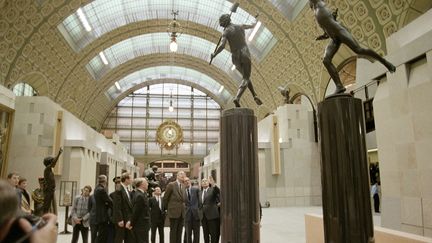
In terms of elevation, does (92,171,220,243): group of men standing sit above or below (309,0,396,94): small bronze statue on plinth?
below

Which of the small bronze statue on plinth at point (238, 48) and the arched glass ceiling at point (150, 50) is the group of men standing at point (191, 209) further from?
the arched glass ceiling at point (150, 50)

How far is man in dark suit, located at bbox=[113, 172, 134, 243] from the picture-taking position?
5.38 m

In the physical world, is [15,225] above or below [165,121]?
below

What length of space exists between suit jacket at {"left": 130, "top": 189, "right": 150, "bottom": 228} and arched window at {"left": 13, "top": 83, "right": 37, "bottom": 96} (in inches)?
581

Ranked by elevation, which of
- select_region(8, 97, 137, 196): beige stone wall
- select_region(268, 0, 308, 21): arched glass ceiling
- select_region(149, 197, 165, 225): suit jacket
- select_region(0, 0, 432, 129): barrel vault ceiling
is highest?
select_region(268, 0, 308, 21): arched glass ceiling

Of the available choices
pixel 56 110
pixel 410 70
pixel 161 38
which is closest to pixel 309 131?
pixel 410 70

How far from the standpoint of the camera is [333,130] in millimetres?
4340

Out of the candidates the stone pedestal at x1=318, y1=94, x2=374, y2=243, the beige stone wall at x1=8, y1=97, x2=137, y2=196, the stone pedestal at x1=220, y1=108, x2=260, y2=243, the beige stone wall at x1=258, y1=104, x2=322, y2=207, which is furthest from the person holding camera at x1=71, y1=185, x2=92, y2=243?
the beige stone wall at x1=258, y1=104, x2=322, y2=207

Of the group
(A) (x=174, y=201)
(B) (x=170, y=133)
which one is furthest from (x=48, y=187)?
(B) (x=170, y=133)

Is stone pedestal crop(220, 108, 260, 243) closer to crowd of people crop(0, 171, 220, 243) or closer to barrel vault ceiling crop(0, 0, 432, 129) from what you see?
crowd of people crop(0, 171, 220, 243)

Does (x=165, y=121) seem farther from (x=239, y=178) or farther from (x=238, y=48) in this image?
(x=239, y=178)

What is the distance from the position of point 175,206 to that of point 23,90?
1560cm

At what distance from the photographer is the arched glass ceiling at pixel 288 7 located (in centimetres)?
1723

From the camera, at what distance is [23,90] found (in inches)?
717
